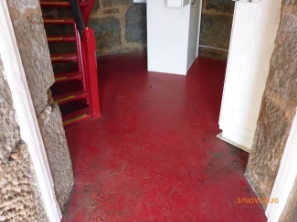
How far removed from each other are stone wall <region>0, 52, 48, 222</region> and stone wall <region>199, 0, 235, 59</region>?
119 inches

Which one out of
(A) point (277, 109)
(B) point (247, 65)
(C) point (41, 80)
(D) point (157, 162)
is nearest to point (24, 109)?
(C) point (41, 80)

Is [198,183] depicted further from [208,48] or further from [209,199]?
[208,48]

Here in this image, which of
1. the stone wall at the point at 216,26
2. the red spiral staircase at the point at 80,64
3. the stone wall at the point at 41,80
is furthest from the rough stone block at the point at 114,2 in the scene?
the stone wall at the point at 41,80

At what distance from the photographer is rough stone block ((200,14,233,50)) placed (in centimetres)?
344

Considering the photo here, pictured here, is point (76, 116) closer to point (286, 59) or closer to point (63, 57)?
point (63, 57)

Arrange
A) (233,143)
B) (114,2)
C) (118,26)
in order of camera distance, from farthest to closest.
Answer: (118,26) → (114,2) → (233,143)

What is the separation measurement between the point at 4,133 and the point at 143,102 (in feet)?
5.59

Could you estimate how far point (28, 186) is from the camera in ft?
3.80

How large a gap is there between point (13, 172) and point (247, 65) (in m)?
1.42

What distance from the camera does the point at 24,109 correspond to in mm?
1062

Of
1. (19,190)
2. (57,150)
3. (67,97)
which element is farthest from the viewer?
(67,97)

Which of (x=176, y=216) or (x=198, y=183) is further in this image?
(x=198, y=183)

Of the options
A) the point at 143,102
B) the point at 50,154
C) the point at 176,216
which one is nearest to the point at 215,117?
the point at 143,102

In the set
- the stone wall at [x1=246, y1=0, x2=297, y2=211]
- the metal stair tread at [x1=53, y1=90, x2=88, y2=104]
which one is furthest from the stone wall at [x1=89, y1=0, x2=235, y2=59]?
the stone wall at [x1=246, y1=0, x2=297, y2=211]
